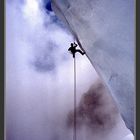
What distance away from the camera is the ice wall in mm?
1688

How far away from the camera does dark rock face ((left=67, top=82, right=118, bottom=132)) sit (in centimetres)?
179

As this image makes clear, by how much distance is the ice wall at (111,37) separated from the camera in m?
1.69

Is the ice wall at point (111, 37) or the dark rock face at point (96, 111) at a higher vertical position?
the ice wall at point (111, 37)

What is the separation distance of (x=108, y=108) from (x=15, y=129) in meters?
0.63

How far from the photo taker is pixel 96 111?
1.80 meters

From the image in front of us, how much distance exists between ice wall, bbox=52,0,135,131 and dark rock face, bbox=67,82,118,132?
11cm

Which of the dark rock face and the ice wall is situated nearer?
the ice wall

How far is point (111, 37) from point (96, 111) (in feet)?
1.70

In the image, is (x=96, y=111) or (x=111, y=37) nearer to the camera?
(x=96, y=111)

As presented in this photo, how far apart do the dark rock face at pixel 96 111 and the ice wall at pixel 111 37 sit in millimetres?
112

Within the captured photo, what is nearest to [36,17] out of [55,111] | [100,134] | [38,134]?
[55,111]

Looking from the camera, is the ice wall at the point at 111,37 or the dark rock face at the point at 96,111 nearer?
the ice wall at the point at 111,37

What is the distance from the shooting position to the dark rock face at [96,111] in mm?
1793

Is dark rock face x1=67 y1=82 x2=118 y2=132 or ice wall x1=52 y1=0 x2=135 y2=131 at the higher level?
ice wall x1=52 y1=0 x2=135 y2=131
